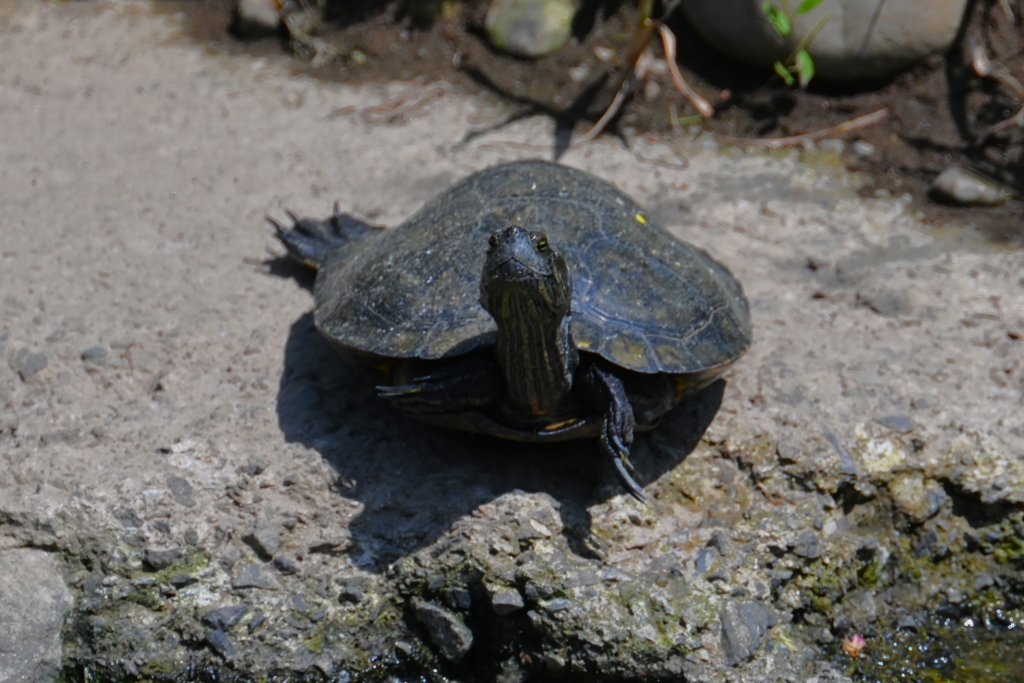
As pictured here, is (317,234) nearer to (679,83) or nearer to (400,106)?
(400,106)

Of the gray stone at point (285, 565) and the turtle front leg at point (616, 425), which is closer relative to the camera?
the turtle front leg at point (616, 425)

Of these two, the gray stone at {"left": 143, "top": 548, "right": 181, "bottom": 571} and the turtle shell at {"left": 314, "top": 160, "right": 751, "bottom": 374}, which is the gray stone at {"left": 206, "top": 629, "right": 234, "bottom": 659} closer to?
the gray stone at {"left": 143, "top": 548, "right": 181, "bottom": 571}

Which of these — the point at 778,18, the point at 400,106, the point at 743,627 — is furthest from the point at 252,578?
the point at 778,18

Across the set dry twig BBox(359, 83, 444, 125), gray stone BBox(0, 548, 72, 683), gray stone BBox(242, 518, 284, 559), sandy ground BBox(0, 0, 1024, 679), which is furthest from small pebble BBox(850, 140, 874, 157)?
gray stone BBox(0, 548, 72, 683)

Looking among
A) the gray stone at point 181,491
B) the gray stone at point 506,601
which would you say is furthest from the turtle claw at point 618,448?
the gray stone at point 181,491

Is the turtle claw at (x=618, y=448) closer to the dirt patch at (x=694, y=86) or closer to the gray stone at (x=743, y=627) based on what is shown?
the gray stone at (x=743, y=627)
